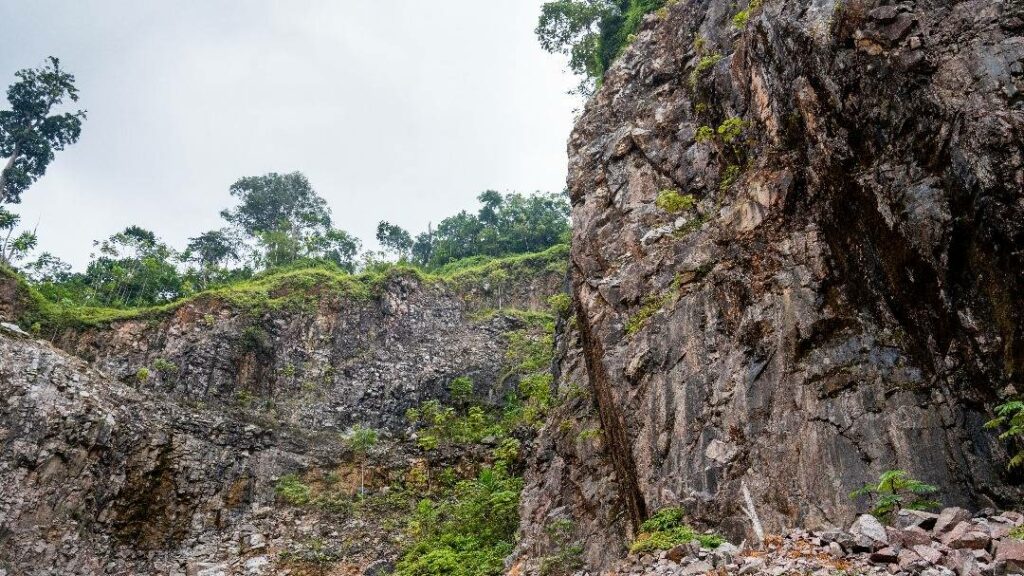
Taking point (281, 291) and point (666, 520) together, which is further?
point (281, 291)

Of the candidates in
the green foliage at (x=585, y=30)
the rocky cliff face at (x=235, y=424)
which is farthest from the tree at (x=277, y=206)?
the green foliage at (x=585, y=30)

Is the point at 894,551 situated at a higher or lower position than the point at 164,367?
lower

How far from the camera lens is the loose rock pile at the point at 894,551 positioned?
17.4 feet

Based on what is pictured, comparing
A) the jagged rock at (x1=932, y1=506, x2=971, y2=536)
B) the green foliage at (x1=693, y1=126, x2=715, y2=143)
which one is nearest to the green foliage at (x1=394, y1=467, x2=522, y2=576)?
the jagged rock at (x1=932, y1=506, x2=971, y2=536)

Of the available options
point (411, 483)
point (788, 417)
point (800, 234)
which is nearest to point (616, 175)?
point (800, 234)

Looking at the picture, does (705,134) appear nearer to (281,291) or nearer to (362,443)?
(362,443)

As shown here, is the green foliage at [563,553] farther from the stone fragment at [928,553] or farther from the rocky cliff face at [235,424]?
the stone fragment at [928,553]

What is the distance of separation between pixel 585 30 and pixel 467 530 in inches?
768

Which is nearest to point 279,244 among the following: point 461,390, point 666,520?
point 461,390

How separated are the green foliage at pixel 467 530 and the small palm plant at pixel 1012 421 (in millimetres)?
10193

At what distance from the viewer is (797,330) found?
947cm

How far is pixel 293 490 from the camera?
19062mm

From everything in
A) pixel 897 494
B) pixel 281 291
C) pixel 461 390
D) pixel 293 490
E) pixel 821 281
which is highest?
pixel 281 291

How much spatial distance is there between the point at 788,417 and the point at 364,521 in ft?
45.9
